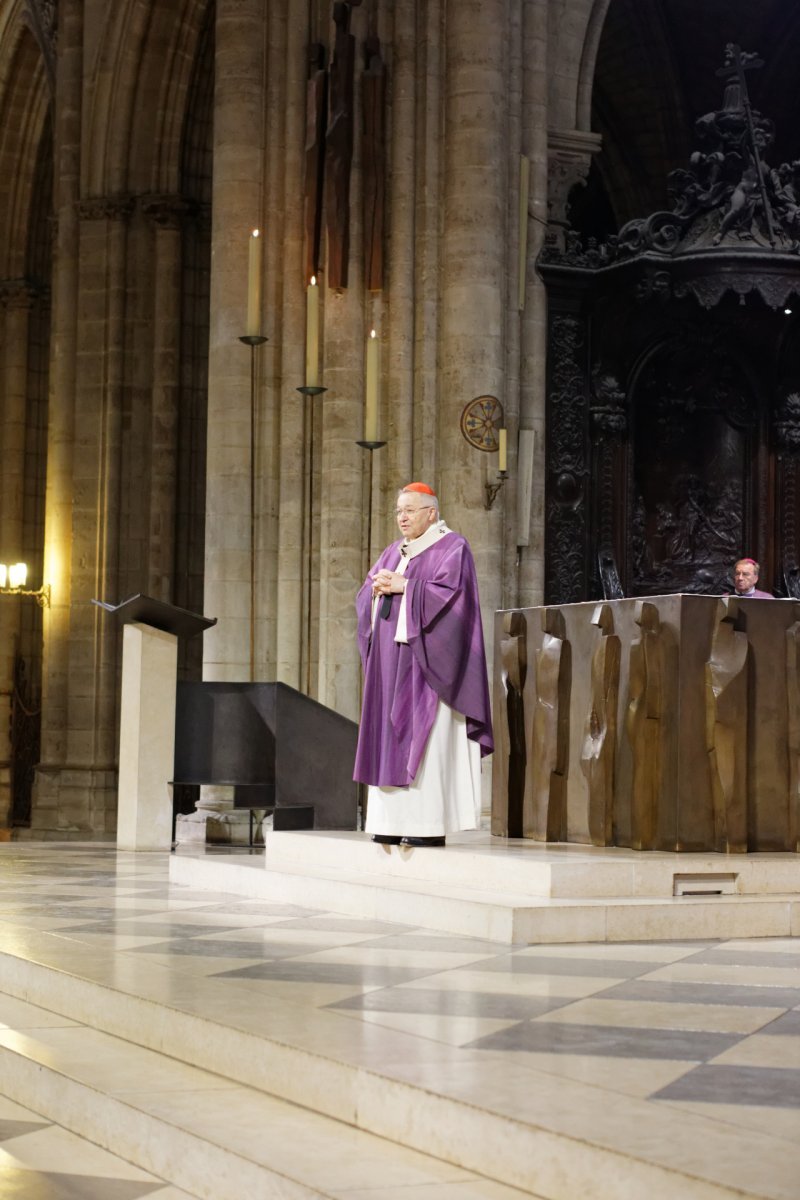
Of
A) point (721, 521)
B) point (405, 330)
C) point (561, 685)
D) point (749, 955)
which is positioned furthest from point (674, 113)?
point (749, 955)

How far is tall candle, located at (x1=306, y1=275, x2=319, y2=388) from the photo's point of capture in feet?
36.0

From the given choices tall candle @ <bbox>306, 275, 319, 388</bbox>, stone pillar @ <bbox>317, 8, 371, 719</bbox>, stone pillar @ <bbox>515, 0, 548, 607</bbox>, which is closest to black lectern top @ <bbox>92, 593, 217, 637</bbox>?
stone pillar @ <bbox>317, 8, 371, 719</bbox>

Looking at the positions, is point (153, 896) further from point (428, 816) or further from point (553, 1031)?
point (553, 1031)

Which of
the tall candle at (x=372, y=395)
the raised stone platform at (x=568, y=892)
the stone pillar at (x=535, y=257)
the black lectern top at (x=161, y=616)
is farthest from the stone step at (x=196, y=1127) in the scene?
the stone pillar at (x=535, y=257)

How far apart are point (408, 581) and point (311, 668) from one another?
4.93 m

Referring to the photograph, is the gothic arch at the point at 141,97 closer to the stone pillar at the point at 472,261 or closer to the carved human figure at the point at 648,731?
the stone pillar at the point at 472,261

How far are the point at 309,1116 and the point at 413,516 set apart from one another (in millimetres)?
3717

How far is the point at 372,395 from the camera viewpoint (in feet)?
35.7

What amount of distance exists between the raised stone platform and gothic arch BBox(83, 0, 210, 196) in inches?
436

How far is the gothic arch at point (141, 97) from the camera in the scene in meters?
16.6

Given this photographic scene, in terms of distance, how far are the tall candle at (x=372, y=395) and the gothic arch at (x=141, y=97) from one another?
263 inches

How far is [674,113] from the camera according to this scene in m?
20.0

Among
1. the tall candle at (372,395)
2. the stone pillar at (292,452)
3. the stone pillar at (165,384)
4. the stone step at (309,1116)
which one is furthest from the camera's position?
the stone pillar at (165,384)

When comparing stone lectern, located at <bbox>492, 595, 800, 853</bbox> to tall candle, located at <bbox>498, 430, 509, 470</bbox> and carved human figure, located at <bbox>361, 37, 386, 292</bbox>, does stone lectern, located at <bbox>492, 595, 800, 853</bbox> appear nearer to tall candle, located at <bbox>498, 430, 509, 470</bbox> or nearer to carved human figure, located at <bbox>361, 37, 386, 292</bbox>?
tall candle, located at <bbox>498, 430, 509, 470</bbox>
